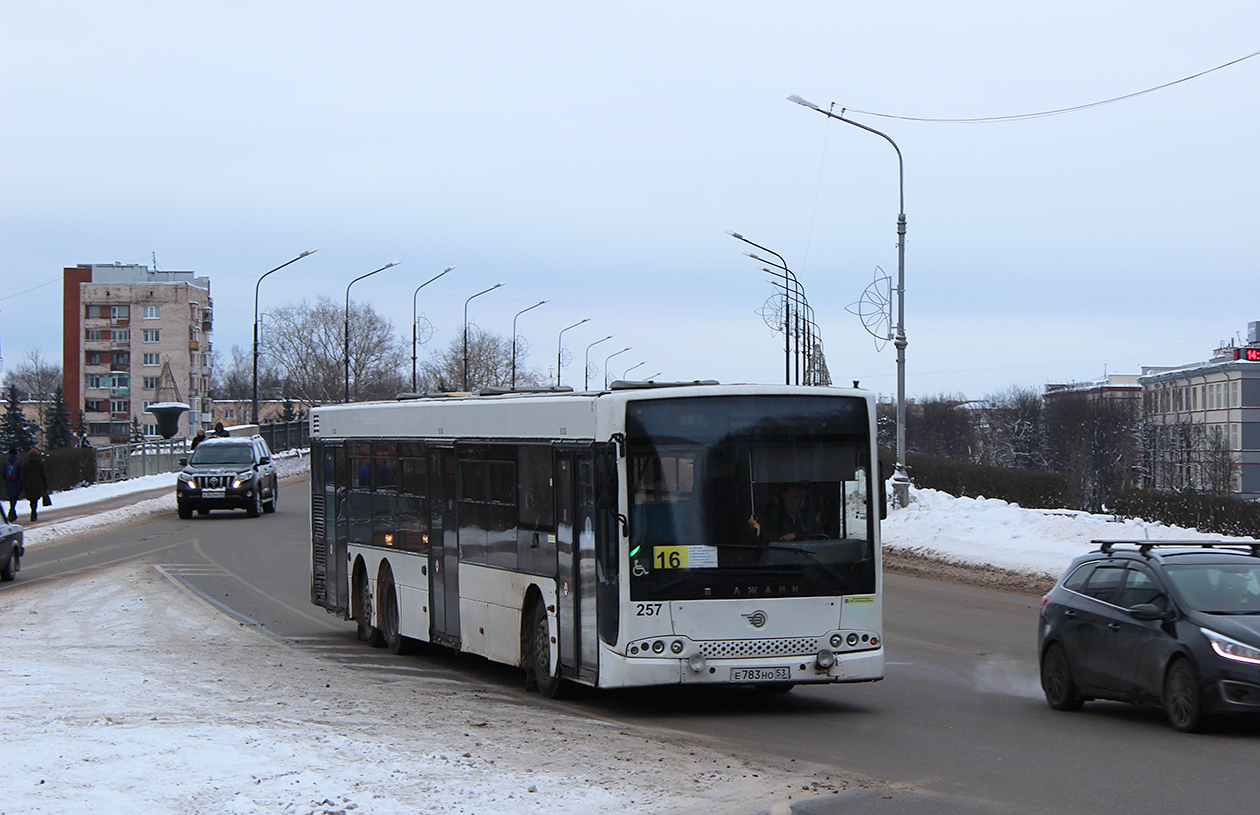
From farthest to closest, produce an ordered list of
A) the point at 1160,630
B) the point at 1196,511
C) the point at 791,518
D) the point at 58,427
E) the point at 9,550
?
the point at 58,427 < the point at 1196,511 < the point at 9,550 < the point at 791,518 < the point at 1160,630

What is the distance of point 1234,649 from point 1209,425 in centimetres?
10129

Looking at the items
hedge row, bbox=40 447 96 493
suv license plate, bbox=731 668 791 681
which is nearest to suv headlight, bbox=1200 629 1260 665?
suv license plate, bbox=731 668 791 681

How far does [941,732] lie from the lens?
10.3 meters

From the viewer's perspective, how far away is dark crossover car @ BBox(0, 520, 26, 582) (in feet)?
77.8

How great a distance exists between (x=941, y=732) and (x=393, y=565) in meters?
7.20

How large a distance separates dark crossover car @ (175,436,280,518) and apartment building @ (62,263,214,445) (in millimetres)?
112485

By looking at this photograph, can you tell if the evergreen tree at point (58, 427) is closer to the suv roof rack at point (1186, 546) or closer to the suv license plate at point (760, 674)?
the suv license plate at point (760, 674)

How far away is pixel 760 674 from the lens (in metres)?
10.9

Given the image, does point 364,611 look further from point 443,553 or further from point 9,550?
point 9,550

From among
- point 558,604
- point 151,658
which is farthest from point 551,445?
point 151,658

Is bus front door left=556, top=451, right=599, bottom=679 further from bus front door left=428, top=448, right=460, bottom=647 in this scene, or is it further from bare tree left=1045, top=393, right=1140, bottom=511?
bare tree left=1045, top=393, right=1140, bottom=511

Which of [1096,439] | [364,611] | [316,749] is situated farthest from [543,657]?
[1096,439]

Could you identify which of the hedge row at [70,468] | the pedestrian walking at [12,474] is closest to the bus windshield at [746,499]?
the pedestrian walking at [12,474]

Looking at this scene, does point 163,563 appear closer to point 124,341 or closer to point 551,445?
point 551,445
